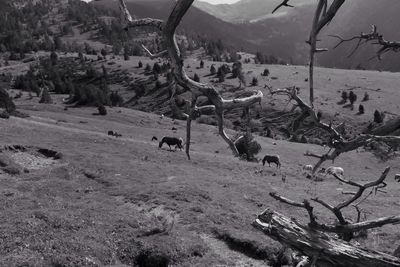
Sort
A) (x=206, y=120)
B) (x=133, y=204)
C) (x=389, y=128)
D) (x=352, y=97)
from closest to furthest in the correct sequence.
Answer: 1. (x=389, y=128)
2. (x=133, y=204)
3. (x=206, y=120)
4. (x=352, y=97)

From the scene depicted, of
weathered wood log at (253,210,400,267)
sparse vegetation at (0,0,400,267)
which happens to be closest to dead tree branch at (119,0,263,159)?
sparse vegetation at (0,0,400,267)

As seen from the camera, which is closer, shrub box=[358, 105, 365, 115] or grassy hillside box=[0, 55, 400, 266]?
grassy hillside box=[0, 55, 400, 266]

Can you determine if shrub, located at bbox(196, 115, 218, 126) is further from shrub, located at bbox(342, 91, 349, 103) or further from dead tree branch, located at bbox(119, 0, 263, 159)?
dead tree branch, located at bbox(119, 0, 263, 159)

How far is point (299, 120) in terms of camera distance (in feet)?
20.8

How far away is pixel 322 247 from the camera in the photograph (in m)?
7.08

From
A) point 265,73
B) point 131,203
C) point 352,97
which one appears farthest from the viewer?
point 265,73

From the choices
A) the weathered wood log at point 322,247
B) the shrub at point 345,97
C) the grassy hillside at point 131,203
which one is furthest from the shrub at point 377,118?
the weathered wood log at point 322,247

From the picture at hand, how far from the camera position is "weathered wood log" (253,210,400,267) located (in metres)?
6.80

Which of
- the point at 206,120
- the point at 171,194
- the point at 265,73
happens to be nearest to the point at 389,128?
the point at 171,194

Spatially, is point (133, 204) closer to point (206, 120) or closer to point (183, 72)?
point (183, 72)

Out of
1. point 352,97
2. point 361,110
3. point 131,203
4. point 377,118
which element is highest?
point 352,97

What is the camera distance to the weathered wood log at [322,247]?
680cm

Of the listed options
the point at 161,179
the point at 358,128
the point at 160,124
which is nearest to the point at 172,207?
the point at 161,179

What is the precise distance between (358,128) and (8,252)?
92.9 meters
